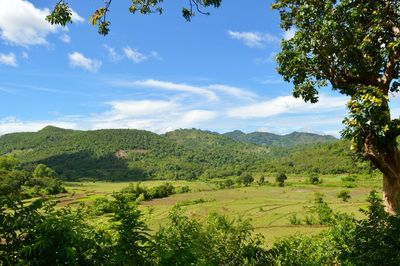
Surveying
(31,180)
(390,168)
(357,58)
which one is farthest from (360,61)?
(31,180)

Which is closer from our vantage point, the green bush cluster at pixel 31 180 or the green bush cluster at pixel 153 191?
the green bush cluster at pixel 31 180

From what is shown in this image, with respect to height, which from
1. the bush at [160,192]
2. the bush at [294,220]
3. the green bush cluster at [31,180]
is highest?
the green bush cluster at [31,180]

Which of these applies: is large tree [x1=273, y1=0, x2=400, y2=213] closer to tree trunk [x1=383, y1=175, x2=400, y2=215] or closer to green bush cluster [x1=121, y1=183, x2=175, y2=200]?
tree trunk [x1=383, y1=175, x2=400, y2=215]

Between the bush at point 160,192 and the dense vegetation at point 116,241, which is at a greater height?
the dense vegetation at point 116,241

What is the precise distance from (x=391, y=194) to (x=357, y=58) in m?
4.89

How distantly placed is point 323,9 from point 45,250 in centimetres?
1114

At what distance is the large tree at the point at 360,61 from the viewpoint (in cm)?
1109

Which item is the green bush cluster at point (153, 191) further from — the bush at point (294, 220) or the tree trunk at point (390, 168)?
the tree trunk at point (390, 168)

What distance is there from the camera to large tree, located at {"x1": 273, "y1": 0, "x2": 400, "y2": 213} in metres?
11.1

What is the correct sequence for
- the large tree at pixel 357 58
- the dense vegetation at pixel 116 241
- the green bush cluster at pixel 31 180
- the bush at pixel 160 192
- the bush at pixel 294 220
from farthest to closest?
the bush at pixel 160 192 → the green bush cluster at pixel 31 180 → the bush at pixel 294 220 → the large tree at pixel 357 58 → the dense vegetation at pixel 116 241

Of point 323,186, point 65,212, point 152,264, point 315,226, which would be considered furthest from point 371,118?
point 323,186

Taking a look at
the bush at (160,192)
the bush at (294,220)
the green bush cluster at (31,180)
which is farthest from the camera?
the bush at (160,192)

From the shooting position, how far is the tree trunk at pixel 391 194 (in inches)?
476

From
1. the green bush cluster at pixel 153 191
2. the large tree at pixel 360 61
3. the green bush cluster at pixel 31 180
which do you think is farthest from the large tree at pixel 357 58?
the green bush cluster at pixel 153 191
